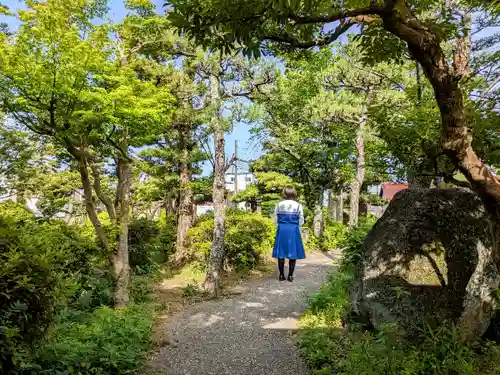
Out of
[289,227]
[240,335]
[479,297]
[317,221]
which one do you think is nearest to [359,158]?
[317,221]

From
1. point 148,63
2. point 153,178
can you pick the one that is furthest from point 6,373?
point 153,178

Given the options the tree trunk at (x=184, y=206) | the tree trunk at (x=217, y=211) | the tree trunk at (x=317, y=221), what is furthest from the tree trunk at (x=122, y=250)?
the tree trunk at (x=317, y=221)

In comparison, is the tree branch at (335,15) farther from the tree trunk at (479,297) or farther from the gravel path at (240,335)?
the gravel path at (240,335)

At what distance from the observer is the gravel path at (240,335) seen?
369 centimetres

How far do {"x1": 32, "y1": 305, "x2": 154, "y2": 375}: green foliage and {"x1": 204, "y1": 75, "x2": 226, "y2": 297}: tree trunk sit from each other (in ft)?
6.78

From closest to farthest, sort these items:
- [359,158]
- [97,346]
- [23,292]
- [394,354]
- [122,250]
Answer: [23,292]
[394,354]
[97,346]
[122,250]
[359,158]

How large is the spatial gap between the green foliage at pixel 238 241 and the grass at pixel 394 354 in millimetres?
4788

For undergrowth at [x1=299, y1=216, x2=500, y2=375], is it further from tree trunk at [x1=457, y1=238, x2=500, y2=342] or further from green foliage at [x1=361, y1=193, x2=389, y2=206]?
green foliage at [x1=361, y1=193, x2=389, y2=206]

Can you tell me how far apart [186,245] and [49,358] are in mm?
6930

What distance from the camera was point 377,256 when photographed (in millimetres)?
4008

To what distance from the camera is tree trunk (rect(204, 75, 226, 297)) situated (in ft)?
21.9

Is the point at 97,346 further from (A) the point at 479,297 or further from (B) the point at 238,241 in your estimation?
(B) the point at 238,241

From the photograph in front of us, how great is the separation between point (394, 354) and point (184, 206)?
837 cm

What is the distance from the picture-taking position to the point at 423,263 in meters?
3.96
